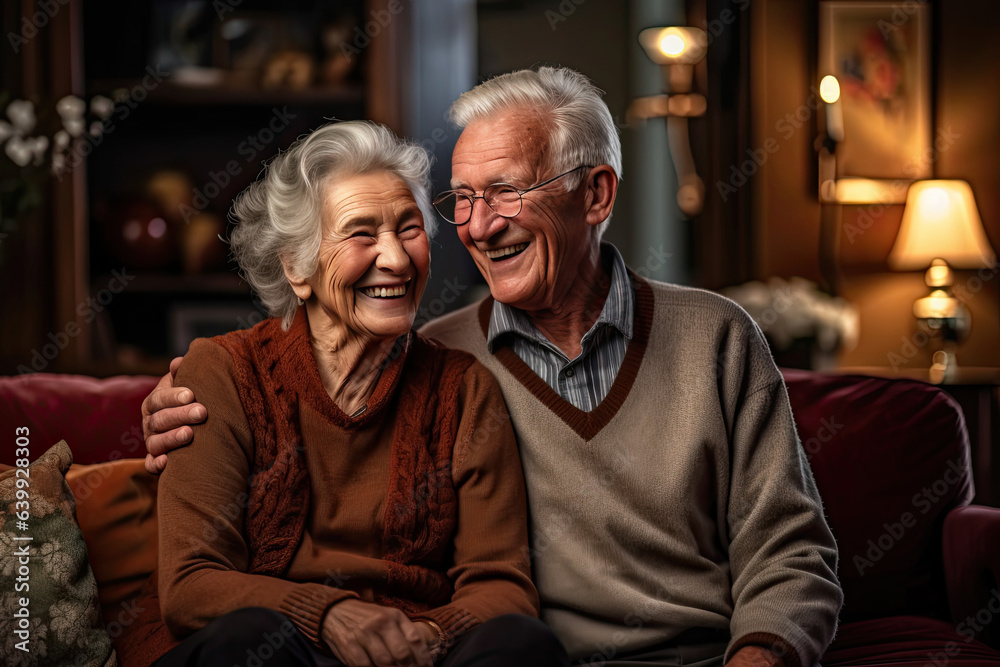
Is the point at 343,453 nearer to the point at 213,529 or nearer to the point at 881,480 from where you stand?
the point at 213,529

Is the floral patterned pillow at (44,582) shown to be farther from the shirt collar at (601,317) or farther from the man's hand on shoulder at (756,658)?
the man's hand on shoulder at (756,658)

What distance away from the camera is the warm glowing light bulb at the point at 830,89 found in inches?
157

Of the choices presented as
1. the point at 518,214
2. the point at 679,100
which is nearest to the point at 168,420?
the point at 518,214

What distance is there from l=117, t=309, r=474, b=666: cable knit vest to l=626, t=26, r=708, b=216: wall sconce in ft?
8.37

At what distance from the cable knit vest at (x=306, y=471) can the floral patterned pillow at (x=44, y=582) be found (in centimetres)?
8

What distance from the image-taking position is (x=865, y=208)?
159 inches

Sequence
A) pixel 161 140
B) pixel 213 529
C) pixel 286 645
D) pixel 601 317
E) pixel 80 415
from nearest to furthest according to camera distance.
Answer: pixel 286 645
pixel 213 529
pixel 601 317
pixel 80 415
pixel 161 140

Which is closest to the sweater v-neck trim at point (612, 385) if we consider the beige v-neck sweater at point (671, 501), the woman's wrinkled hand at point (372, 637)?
the beige v-neck sweater at point (671, 501)

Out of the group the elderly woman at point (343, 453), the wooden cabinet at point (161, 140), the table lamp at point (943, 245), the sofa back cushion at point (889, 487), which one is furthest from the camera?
the table lamp at point (943, 245)

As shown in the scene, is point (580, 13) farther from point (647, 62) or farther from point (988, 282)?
point (988, 282)

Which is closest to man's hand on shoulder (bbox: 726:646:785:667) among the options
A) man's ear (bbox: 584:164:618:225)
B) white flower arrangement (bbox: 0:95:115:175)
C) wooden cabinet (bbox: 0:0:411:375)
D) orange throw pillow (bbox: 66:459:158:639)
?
man's ear (bbox: 584:164:618:225)

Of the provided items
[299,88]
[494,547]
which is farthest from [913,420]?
[299,88]

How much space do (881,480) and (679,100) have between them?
2291 millimetres

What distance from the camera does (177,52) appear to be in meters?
3.15
